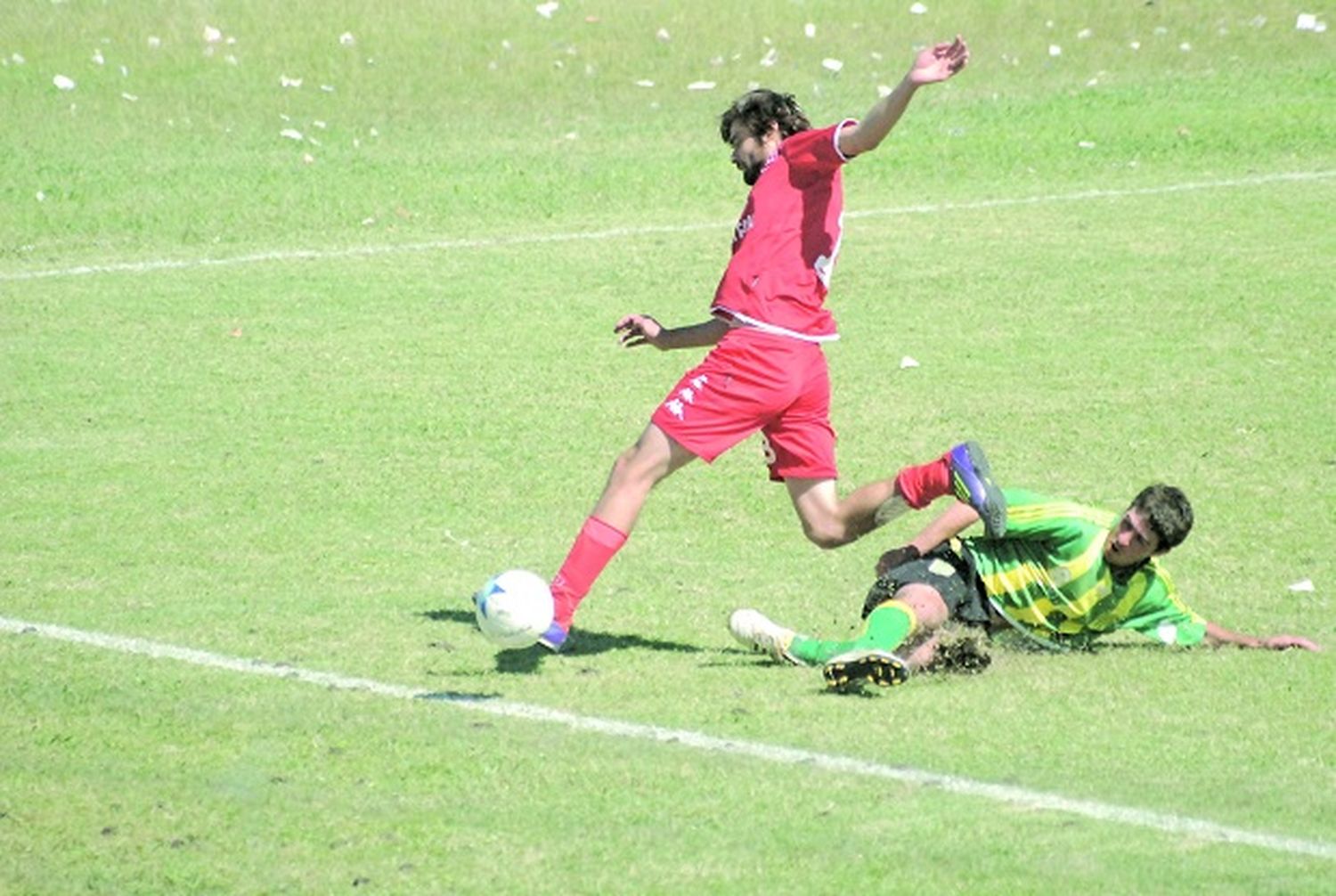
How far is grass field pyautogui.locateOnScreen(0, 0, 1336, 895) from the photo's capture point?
281 inches

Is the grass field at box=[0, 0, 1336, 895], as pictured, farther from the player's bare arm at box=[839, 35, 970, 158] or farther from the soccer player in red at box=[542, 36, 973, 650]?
the player's bare arm at box=[839, 35, 970, 158]

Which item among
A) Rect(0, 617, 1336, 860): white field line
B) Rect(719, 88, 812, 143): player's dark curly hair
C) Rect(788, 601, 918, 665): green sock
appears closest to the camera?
Rect(0, 617, 1336, 860): white field line

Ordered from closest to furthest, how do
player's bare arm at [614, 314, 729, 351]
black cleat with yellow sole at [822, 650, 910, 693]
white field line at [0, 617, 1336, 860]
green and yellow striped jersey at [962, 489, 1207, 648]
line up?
white field line at [0, 617, 1336, 860]
black cleat with yellow sole at [822, 650, 910, 693]
green and yellow striped jersey at [962, 489, 1207, 648]
player's bare arm at [614, 314, 729, 351]

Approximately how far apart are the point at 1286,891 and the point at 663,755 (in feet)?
6.98

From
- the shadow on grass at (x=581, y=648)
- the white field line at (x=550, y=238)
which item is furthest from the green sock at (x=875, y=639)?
the white field line at (x=550, y=238)

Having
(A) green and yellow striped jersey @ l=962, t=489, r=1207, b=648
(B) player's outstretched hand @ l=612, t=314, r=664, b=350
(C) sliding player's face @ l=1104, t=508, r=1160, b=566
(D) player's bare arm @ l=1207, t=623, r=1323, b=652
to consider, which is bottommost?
(D) player's bare arm @ l=1207, t=623, r=1323, b=652

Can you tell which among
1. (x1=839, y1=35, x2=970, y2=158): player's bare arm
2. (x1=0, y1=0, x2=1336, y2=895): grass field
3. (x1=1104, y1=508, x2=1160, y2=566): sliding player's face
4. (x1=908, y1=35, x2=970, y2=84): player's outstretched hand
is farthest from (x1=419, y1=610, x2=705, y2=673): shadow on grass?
(x1=908, y1=35, x2=970, y2=84): player's outstretched hand

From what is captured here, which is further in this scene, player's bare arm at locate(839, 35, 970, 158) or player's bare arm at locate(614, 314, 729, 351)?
player's bare arm at locate(614, 314, 729, 351)

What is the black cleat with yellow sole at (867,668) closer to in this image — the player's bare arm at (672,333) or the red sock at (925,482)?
the red sock at (925,482)

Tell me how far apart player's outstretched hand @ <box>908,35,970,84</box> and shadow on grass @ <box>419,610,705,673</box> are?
93.5 inches

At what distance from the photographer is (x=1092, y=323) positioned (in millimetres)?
15016

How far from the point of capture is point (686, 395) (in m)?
8.96

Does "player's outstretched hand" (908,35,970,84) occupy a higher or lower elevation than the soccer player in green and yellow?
higher

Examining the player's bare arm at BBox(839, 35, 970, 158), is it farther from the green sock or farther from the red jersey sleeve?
the green sock
